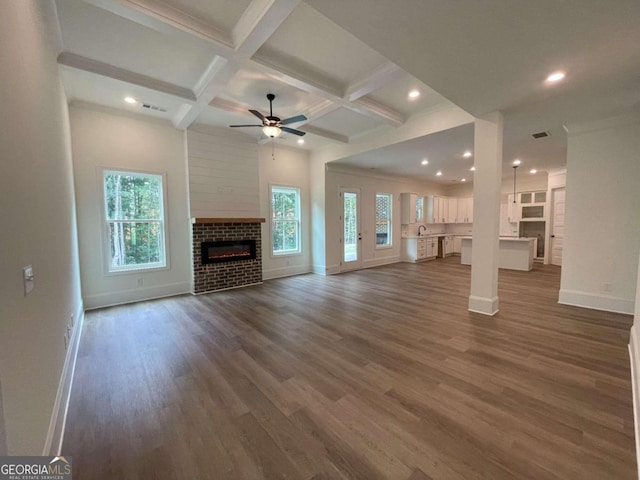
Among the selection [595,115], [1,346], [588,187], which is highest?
[595,115]

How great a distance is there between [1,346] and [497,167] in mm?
4733

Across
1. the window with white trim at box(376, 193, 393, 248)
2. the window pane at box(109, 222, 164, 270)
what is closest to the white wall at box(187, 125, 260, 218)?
the window pane at box(109, 222, 164, 270)

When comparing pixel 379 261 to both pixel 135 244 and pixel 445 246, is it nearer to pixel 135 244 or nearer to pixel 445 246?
pixel 445 246

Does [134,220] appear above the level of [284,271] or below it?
above

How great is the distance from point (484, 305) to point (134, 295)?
5.78m

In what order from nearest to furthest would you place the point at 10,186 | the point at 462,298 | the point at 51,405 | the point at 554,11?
the point at 10,186 → the point at 51,405 → the point at 554,11 → the point at 462,298

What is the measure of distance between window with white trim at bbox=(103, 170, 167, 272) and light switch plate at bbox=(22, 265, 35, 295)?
378 cm

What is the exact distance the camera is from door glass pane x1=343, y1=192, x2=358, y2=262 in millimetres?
7527

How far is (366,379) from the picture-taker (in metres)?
2.30

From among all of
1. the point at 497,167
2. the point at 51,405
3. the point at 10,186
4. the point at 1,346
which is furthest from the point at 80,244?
the point at 497,167

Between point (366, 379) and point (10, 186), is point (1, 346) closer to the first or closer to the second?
point (10, 186)

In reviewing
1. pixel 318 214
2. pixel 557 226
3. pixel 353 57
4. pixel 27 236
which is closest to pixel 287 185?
pixel 318 214

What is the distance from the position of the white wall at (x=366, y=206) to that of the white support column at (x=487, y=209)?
3722 millimetres

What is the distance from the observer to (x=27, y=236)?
136 centimetres
